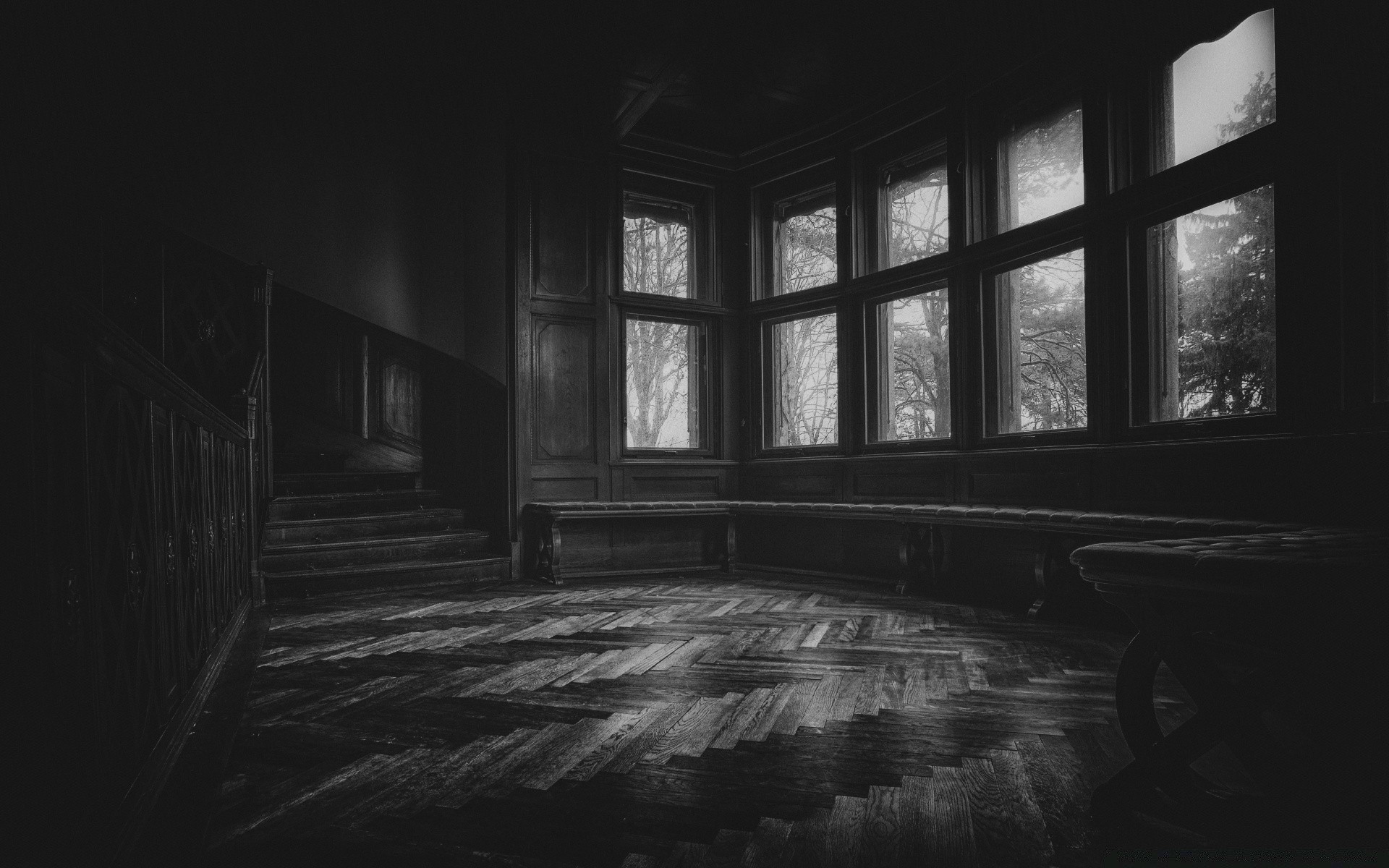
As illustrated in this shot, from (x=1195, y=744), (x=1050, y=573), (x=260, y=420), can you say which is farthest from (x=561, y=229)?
(x=1195, y=744)

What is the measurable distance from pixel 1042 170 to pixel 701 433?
311 centimetres

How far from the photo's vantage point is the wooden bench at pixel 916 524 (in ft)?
11.7

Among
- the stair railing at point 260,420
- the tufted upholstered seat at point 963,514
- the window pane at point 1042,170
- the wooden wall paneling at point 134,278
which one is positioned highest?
the window pane at point 1042,170

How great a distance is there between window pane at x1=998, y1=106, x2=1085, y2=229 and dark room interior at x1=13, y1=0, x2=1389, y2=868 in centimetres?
3

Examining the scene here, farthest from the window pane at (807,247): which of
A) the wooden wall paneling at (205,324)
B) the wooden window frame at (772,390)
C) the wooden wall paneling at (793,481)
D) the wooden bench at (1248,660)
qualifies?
the wooden bench at (1248,660)

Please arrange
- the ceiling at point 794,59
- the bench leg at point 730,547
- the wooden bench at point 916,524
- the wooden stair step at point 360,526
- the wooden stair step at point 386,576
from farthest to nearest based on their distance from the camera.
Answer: the bench leg at point 730,547, the wooden stair step at point 360,526, the wooden stair step at point 386,576, the ceiling at point 794,59, the wooden bench at point 916,524

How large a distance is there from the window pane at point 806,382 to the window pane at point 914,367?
0.40 meters

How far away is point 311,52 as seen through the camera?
5.93m

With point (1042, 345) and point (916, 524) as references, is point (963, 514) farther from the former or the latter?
point (1042, 345)

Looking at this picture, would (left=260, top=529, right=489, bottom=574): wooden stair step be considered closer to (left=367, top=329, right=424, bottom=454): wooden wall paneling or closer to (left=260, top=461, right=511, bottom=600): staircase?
(left=260, top=461, right=511, bottom=600): staircase

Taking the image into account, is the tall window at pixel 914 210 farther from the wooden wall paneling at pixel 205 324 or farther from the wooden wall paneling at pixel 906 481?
the wooden wall paneling at pixel 205 324

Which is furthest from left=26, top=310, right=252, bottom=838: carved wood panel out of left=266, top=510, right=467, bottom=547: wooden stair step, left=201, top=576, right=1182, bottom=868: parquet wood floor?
left=266, top=510, right=467, bottom=547: wooden stair step

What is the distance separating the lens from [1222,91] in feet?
Answer: 12.4

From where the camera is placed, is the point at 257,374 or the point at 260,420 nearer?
the point at 257,374
